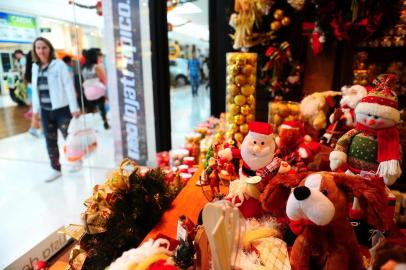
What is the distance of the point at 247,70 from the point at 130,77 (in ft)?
4.74

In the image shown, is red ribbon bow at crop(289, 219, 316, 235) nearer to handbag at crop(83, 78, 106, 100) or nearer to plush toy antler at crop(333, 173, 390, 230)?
plush toy antler at crop(333, 173, 390, 230)

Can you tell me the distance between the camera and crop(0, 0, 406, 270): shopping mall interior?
83 cm

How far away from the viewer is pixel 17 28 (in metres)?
2.23

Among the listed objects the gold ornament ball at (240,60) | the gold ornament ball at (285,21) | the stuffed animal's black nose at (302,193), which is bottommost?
the stuffed animal's black nose at (302,193)

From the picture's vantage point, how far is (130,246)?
37.9 inches

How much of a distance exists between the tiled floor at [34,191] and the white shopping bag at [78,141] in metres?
0.21

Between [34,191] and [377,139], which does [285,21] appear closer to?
[377,139]

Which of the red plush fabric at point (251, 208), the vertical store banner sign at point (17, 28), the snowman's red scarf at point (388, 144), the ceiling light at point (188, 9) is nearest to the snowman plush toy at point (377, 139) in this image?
the snowman's red scarf at point (388, 144)

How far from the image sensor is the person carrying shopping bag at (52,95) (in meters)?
2.56

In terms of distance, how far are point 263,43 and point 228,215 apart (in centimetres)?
181

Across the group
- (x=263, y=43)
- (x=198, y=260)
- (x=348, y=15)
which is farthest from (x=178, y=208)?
(x=348, y=15)

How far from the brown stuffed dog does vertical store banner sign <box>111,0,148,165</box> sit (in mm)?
2118

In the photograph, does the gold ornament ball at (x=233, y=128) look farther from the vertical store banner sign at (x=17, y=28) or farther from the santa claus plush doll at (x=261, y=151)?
the vertical store banner sign at (x=17, y=28)

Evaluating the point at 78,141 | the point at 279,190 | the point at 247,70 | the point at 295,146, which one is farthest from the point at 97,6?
the point at 279,190
